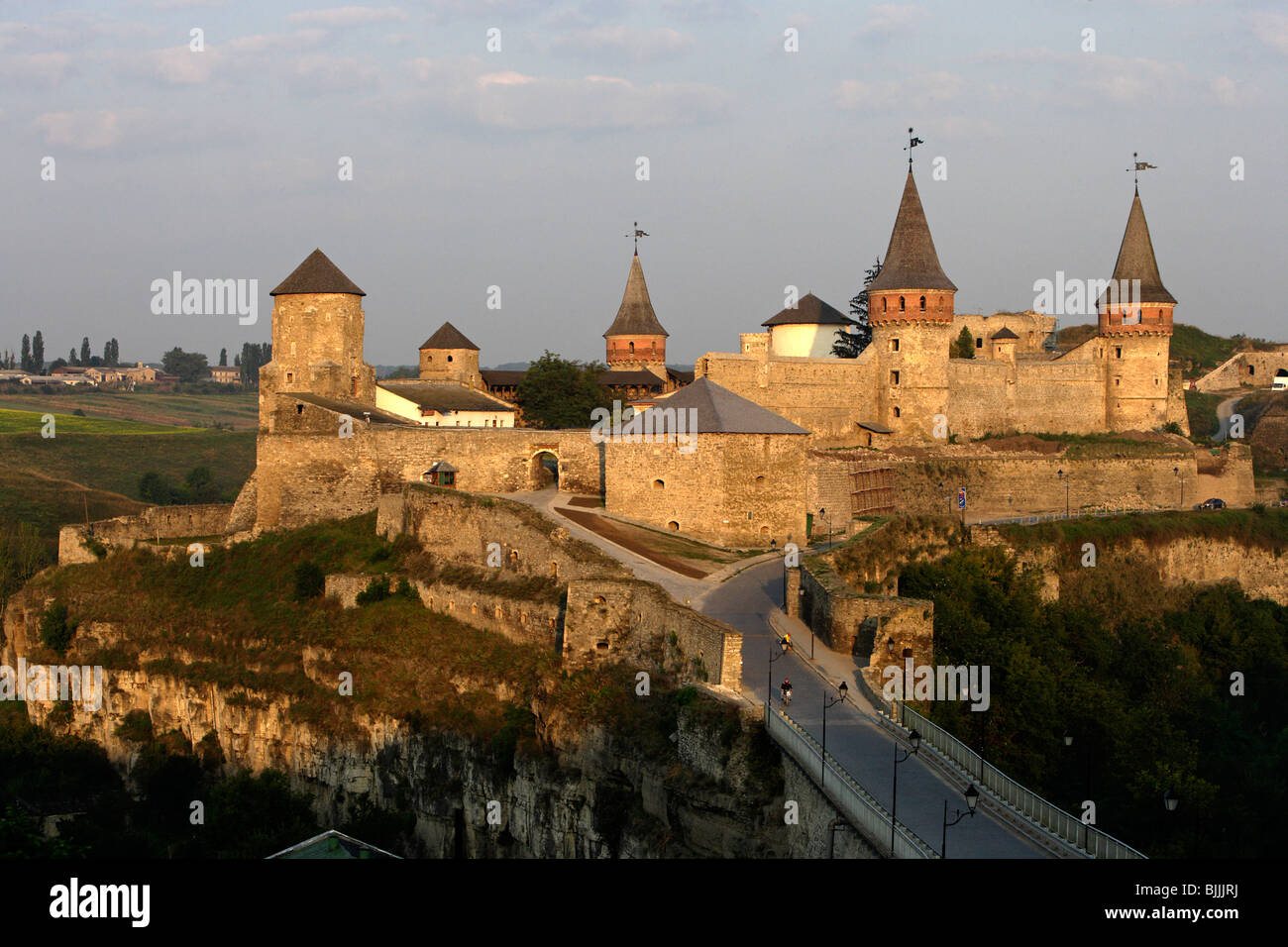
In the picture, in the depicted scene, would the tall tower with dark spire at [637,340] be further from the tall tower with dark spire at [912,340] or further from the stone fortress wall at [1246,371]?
the stone fortress wall at [1246,371]

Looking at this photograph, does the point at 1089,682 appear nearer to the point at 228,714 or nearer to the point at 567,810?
the point at 567,810

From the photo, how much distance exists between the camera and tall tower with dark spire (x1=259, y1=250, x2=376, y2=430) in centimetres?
4841

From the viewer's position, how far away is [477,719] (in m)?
32.5

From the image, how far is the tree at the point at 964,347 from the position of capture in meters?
67.8

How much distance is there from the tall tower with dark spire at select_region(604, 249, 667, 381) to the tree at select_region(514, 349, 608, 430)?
793 cm

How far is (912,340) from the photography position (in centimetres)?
5647

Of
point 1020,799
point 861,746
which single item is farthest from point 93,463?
point 1020,799

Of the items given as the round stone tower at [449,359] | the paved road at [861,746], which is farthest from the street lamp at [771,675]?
the round stone tower at [449,359]

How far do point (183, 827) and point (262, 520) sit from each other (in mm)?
12348

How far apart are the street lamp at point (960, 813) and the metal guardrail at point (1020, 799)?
433mm

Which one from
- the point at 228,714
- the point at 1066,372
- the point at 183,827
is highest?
the point at 1066,372

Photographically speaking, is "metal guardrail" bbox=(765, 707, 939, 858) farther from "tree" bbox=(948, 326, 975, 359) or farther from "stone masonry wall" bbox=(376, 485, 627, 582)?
"tree" bbox=(948, 326, 975, 359)

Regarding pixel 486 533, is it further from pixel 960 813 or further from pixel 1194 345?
pixel 1194 345
